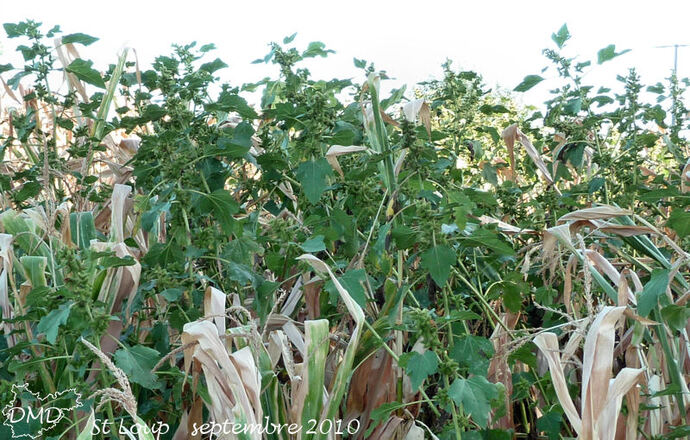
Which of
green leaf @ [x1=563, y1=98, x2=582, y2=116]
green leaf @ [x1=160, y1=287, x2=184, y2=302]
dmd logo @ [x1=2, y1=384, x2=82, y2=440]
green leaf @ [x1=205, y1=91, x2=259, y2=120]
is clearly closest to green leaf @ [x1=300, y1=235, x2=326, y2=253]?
green leaf @ [x1=160, y1=287, x2=184, y2=302]

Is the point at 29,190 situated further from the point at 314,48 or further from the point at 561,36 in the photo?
the point at 561,36

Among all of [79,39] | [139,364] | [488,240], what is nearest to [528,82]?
[488,240]

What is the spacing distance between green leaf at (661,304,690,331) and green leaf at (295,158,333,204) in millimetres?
823

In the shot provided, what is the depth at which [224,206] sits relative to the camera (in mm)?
1861

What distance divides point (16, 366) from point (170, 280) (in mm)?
375

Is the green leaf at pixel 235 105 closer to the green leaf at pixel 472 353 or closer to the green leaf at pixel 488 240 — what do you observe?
the green leaf at pixel 488 240

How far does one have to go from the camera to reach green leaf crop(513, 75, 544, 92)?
2.43 metres

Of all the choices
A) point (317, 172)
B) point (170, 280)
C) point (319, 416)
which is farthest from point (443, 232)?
point (170, 280)

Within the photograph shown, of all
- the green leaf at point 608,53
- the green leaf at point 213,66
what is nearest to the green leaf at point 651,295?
the green leaf at point 608,53

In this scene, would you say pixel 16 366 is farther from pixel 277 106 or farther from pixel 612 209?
pixel 612 209

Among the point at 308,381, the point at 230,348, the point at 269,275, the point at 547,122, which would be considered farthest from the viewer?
the point at 547,122

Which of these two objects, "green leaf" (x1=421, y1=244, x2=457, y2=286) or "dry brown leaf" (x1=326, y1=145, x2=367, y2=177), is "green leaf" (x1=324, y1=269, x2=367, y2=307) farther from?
"dry brown leaf" (x1=326, y1=145, x2=367, y2=177)

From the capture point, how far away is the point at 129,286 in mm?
1964

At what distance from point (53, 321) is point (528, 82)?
1556 mm
